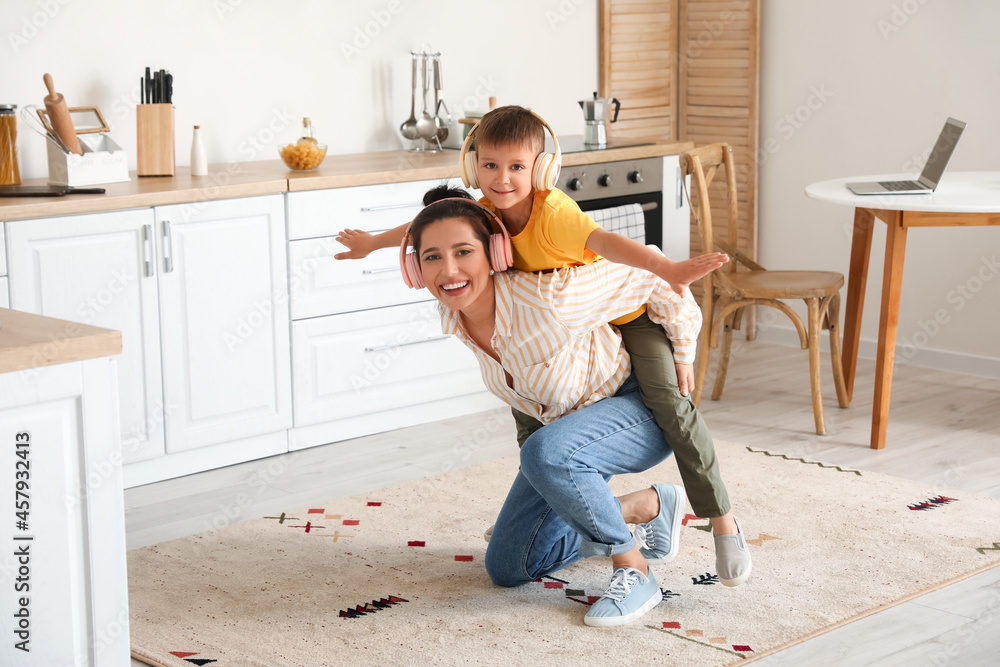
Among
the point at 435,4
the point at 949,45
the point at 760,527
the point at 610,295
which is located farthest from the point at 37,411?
the point at 949,45

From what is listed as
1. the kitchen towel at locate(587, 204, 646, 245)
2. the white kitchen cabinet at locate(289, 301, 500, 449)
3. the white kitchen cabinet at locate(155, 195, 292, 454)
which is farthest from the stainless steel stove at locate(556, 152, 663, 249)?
the white kitchen cabinet at locate(155, 195, 292, 454)

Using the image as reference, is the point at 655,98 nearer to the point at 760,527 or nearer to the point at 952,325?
the point at 952,325

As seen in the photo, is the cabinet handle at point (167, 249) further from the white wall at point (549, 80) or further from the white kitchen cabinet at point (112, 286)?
the white wall at point (549, 80)

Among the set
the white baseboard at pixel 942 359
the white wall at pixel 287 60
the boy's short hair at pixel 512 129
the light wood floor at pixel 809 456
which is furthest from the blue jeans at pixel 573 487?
the white baseboard at pixel 942 359

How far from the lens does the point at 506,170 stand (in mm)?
2205

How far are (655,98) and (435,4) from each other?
122 cm

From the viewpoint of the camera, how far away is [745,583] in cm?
257

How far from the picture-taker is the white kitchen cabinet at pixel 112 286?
3.02 metres

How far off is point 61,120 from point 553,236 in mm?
1759

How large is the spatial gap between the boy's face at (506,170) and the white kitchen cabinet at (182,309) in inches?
53.1

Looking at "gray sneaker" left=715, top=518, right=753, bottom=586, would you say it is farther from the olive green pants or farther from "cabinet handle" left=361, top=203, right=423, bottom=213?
"cabinet handle" left=361, top=203, right=423, bottom=213

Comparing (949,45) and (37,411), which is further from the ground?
(949,45)

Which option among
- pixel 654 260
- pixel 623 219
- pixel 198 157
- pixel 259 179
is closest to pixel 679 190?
pixel 623 219

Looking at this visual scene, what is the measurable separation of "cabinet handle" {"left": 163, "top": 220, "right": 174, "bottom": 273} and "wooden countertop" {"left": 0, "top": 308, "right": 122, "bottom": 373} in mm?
1417
